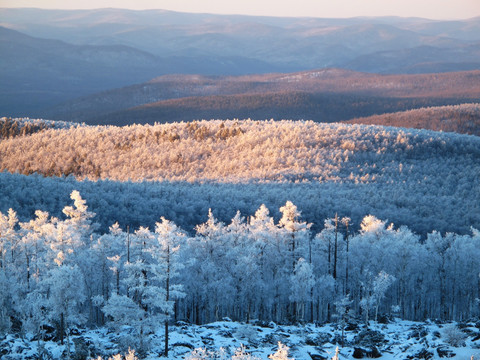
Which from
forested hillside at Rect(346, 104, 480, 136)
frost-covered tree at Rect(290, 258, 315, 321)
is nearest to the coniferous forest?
frost-covered tree at Rect(290, 258, 315, 321)

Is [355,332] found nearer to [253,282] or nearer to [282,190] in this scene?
[253,282]

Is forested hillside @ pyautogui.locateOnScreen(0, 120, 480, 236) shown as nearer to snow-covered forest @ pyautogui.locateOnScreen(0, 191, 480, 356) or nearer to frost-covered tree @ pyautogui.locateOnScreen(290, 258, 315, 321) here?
snow-covered forest @ pyautogui.locateOnScreen(0, 191, 480, 356)

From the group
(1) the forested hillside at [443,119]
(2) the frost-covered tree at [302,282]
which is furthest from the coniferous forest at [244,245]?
(1) the forested hillside at [443,119]

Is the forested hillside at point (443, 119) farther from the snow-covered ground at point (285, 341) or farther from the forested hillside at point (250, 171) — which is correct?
the snow-covered ground at point (285, 341)

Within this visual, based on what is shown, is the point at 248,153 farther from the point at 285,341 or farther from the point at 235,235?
the point at 285,341

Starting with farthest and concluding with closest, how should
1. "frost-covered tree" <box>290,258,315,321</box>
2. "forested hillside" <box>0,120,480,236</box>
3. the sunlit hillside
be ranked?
1. the sunlit hillside
2. "forested hillside" <box>0,120,480,236</box>
3. "frost-covered tree" <box>290,258,315,321</box>

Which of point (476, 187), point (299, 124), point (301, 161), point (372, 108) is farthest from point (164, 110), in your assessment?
point (476, 187)
